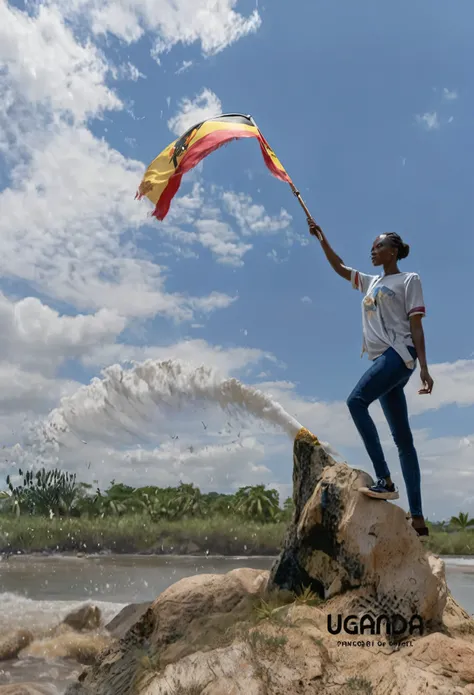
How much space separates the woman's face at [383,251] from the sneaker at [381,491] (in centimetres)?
247

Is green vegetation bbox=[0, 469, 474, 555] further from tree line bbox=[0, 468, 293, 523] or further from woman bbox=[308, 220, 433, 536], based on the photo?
woman bbox=[308, 220, 433, 536]

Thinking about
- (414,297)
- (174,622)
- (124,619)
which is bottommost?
(124,619)

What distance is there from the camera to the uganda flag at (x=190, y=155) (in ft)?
28.8

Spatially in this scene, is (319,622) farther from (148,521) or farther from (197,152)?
(148,521)

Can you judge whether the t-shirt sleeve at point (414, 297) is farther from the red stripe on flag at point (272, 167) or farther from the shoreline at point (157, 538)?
the shoreline at point (157, 538)

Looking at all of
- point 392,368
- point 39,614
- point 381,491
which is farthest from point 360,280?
point 39,614

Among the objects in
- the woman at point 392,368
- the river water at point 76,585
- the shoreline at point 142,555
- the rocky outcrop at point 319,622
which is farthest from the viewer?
the shoreline at point 142,555

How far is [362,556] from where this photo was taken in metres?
6.69

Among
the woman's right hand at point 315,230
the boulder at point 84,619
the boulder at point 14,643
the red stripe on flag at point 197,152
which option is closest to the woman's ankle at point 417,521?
the woman's right hand at point 315,230

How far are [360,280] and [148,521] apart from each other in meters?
43.6

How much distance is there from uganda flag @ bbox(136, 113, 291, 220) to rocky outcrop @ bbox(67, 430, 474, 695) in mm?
3889

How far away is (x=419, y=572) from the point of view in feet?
21.6

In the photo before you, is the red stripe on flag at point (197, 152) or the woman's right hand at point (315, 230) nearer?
the woman's right hand at point (315, 230)

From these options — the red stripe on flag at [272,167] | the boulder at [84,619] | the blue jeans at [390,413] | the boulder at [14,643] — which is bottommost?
the boulder at [14,643]
